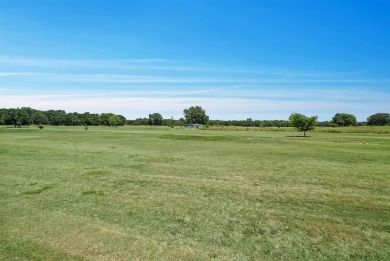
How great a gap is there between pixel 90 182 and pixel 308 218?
12075mm

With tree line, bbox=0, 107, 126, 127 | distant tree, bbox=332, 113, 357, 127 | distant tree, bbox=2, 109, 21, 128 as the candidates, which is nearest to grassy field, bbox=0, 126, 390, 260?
distant tree, bbox=2, 109, 21, 128

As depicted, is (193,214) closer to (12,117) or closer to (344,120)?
(12,117)

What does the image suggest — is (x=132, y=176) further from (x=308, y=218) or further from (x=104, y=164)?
(x=308, y=218)

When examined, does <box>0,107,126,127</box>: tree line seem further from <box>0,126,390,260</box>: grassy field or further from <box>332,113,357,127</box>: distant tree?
<box>332,113,357,127</box>: distant tree

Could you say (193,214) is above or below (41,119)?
below

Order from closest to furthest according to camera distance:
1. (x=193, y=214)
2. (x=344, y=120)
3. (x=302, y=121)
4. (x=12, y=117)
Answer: (x=193, y=214) → (x=302, y=121) → (x=12, y=117) → (x=344, y=120)

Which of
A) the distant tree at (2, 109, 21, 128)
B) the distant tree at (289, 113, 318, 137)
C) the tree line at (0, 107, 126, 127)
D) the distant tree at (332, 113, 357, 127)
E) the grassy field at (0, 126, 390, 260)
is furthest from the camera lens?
the distant tree at (332, 113, 357, 127)

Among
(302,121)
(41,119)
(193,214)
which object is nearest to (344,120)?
(302,121)

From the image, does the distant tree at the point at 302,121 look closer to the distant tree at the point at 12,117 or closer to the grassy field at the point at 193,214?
the grassy field at the point at 193,214

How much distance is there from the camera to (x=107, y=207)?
12.0 meters

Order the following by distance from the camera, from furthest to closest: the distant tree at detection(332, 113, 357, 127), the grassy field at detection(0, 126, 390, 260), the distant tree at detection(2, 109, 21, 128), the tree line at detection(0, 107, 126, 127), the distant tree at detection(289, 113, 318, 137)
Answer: the distant tree at detection(332, 113, 357, 127) → the tree line at detection(0, 107, 126, 127) → the distant tree at detection(2, 109, 21, 128) → the distant tree at detection(289, 113, 318, 137) → the grassy field at detection(0, 126, 390, 260)

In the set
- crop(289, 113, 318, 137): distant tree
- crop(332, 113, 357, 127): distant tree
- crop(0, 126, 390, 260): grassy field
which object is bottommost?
crop(0, 126, 390, 260): grassy field

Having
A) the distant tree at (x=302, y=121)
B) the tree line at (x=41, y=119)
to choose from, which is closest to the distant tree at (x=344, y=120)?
the distant tree at (x=302, y=121)

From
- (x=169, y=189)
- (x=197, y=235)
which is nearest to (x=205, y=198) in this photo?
(x=169, y=189)
